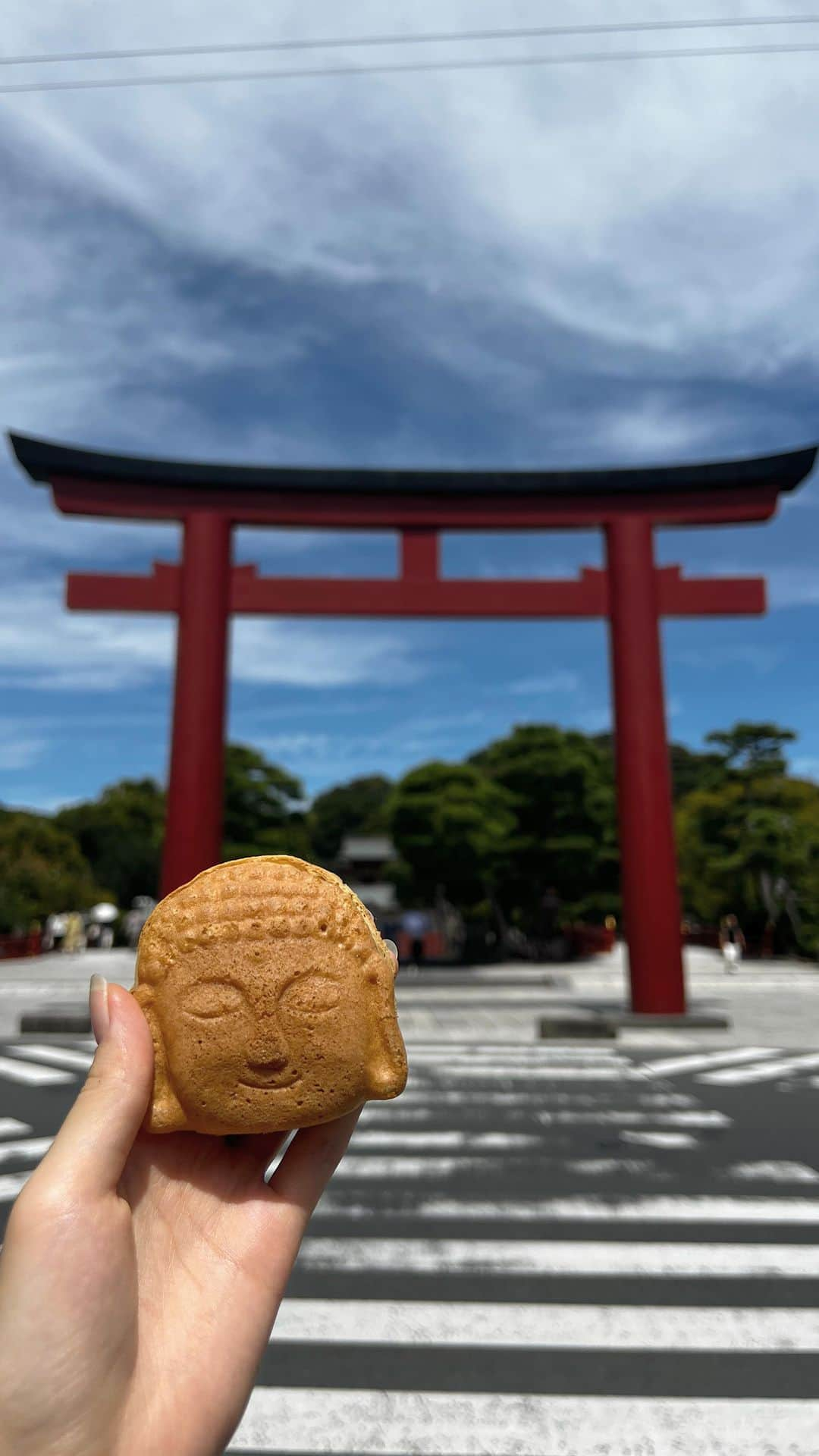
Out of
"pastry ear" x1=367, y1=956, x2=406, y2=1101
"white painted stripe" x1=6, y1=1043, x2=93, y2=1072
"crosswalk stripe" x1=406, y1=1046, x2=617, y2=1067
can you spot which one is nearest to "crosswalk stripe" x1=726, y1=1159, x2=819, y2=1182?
"crosswalk stripe" x1=406, y1=1046, x2=617, y2=1067

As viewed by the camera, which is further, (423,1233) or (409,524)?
(409,524)

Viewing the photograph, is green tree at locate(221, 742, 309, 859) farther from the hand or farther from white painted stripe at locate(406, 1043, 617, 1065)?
the hand

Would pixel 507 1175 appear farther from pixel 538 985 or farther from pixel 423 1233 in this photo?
pixel 538 985

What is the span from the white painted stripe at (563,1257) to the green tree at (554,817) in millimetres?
18533

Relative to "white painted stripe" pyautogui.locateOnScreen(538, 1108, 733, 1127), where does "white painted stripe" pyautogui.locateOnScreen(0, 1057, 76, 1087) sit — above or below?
above

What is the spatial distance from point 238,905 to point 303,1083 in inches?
16.9

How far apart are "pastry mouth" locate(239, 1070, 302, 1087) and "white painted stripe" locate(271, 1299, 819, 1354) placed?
2.05 meters

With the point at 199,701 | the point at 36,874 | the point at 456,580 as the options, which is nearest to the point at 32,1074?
the point at 199,701

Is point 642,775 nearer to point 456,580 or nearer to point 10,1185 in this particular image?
point 456,580

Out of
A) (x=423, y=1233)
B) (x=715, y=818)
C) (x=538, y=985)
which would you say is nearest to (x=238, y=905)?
(x=423, y=1233)

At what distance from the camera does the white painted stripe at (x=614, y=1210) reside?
15.2 feet

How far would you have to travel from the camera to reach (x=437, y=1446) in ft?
8.77

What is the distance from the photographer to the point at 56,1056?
373 inches

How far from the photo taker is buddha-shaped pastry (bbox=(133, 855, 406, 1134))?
1.92 m
